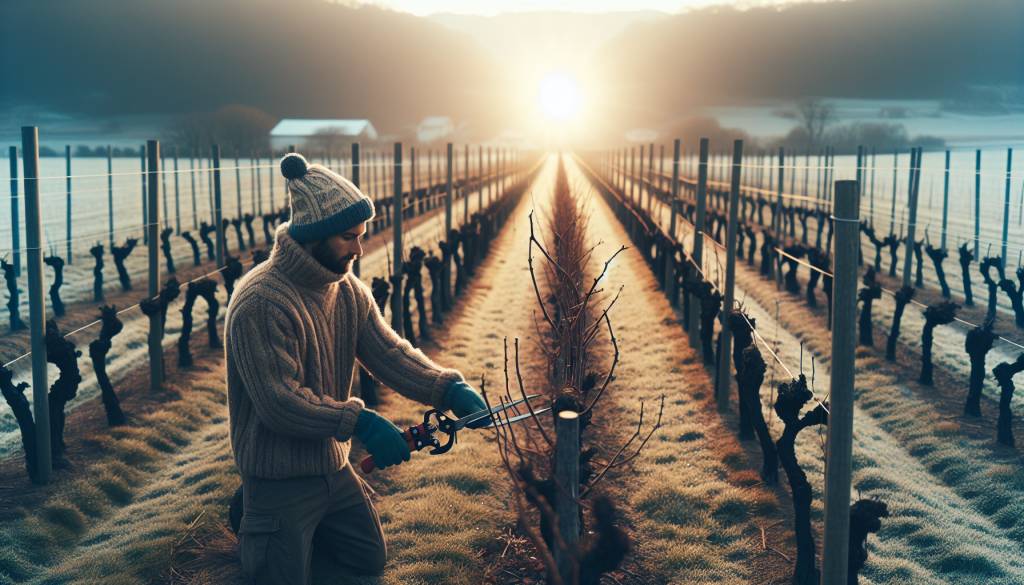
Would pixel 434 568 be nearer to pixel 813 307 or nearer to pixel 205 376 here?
pixel 205 376

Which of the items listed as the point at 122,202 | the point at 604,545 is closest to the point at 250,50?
the point at 122,202

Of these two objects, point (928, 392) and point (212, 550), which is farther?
point (928, 392)

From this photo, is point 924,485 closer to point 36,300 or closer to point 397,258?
point 397,258

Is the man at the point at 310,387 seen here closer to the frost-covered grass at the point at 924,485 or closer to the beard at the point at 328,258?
the beard at the point at 328,258

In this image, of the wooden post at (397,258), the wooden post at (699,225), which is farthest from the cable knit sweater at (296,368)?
the wooden post at (699,225)

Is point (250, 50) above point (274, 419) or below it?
above

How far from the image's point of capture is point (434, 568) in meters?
3.61

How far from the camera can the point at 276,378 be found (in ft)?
9.55

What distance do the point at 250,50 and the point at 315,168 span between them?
308 feet

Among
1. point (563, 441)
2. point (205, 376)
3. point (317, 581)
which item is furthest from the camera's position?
point (205, 376)

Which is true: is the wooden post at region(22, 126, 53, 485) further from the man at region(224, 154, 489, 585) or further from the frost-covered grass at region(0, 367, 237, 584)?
the man at region(224, 154, 489, 585)

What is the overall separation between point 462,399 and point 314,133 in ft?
229

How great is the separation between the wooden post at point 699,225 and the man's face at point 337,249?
4772mm

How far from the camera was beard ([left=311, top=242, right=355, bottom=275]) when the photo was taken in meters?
3.08
